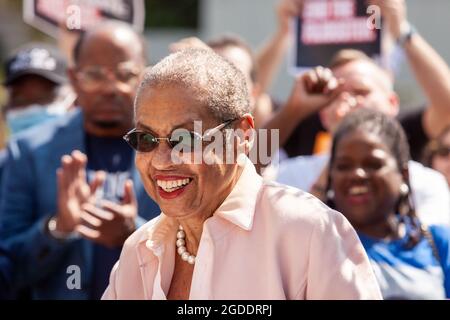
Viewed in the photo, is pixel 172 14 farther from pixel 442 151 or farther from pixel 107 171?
pixel 107 171

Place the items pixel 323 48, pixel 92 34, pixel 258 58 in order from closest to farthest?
pixel 92 34, pixel 323 48, pixel 258 58

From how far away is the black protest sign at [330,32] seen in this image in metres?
4.77

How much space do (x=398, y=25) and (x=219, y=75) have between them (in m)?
2.36

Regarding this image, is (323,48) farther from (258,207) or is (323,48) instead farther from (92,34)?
(258,207)

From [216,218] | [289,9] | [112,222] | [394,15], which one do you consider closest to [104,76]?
[112,222]

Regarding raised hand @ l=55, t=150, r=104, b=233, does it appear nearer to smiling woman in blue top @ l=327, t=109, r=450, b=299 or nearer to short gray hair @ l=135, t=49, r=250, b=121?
smiling woman in blue top @ l=327, t=109, r=450, b=299

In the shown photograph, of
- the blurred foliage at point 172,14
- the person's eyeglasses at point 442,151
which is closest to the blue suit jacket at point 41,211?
the person's eyeglasses at point 442,151

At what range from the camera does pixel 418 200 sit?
12.7ft

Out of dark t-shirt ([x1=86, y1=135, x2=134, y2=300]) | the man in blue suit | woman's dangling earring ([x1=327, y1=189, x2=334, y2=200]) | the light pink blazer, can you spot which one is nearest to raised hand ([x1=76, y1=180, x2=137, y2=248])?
the man in blue suit

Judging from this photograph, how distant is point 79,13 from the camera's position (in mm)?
5469

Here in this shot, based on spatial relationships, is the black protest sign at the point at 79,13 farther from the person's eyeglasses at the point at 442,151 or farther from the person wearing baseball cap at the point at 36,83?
the person's eyeglasses at the point at 442,151

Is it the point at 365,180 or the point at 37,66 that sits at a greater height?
the point at 37,66

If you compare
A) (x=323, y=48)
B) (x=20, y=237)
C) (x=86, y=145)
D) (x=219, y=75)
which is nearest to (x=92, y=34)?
(x=86, y=145)

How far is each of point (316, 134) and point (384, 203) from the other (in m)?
1.56
